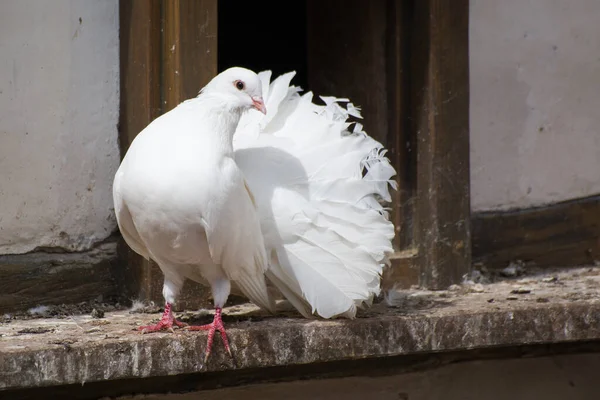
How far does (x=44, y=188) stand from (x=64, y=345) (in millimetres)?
845

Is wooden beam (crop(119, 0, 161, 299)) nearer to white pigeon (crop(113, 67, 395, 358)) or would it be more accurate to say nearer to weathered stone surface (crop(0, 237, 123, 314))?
weathered stone surface (crop(0, 237, 123, 314))

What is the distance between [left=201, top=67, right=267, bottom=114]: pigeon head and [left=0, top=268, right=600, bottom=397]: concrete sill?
0.80 m

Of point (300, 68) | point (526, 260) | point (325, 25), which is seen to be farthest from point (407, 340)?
point (300, 68)

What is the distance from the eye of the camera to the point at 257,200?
394 centimetres

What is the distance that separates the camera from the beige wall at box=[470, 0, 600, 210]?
502cm

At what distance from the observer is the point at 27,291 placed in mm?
4273

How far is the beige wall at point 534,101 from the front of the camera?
502 cm

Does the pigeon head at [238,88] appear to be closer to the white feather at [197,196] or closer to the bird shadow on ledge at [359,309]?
the white feather at [197,196]

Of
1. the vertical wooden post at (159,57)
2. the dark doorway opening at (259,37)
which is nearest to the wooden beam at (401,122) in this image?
the vertical wooden post at (159,57)

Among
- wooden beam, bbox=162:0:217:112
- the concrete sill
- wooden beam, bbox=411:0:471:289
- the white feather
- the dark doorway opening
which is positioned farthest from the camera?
the dark doorway opening

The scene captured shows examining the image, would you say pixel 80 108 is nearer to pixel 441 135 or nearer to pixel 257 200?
pixel 257 200

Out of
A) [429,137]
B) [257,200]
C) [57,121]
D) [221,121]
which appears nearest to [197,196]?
[221,121]

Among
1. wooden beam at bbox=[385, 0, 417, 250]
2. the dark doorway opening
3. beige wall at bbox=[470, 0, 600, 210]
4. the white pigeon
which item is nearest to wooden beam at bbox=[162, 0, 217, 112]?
the white pigeon

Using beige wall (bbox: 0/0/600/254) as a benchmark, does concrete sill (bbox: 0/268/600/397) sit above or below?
below
